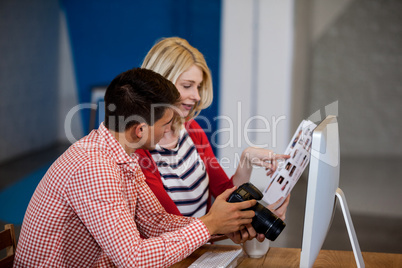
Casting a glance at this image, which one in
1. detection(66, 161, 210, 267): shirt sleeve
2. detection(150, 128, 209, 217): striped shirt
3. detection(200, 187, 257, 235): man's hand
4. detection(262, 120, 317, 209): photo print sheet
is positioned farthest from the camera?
detection(150, 128, 209, 217): striped shirt

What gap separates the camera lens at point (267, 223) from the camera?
143cm

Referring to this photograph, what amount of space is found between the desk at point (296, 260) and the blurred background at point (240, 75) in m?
1.84

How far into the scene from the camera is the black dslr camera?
4.70 ft

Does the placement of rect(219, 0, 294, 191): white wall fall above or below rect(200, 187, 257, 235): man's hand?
above

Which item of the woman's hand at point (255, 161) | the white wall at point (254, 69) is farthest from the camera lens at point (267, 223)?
the white wall at point (254, 69)

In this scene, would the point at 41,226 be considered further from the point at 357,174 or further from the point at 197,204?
the point at 357,174

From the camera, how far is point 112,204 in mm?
1275

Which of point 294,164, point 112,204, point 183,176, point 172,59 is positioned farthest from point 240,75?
point 112,204

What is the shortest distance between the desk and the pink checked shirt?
0.27 metres

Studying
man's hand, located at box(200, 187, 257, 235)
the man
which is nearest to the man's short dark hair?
the man

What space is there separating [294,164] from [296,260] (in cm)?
32

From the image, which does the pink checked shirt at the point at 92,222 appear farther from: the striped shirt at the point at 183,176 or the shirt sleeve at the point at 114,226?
the striped shirt at the point at 183,176

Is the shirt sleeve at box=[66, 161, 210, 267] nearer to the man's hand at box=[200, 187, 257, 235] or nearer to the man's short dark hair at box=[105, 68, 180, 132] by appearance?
the man's hand at box=[200, 187, 257, 235]

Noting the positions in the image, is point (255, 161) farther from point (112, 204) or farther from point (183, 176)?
point (112, 204)
